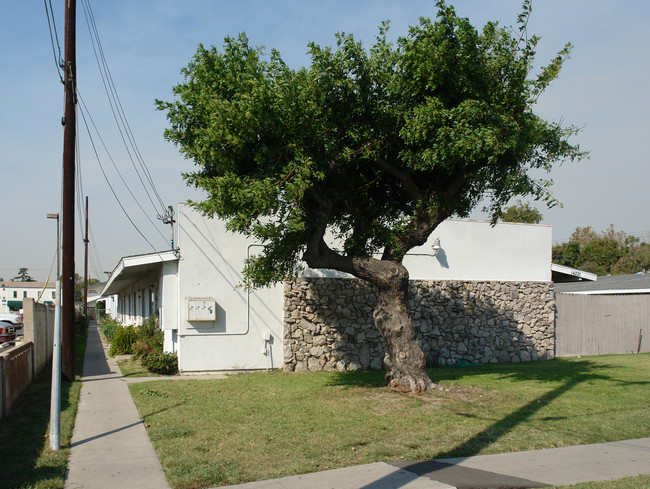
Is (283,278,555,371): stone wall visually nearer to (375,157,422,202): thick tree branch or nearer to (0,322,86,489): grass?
(375,157,422,202): thick tree branch

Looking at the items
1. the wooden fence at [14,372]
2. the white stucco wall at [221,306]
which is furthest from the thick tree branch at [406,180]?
the wooden fence at [14,372]

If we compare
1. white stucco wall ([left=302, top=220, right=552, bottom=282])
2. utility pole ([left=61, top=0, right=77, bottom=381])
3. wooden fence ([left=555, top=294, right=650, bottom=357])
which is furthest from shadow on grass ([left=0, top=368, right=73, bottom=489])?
wooden fence ([left=555, top=294, right=650, bottom=357])

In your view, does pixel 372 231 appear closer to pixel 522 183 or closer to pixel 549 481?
pixel 522 183

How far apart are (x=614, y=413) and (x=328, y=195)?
6.20m

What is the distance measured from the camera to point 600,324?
19.7 meters

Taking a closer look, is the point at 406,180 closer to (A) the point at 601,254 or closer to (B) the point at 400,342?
(B) the point at 400,342

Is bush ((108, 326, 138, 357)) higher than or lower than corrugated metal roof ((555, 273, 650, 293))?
lower

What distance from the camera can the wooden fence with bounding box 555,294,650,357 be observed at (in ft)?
62.2

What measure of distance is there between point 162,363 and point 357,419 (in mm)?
7152

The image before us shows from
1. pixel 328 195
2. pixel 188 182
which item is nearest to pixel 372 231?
pixel 328 195

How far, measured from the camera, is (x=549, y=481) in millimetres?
5887

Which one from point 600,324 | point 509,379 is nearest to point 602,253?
point 600,324

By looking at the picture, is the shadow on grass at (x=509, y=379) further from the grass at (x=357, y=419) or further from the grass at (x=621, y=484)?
the grass at (x=621, y=484)

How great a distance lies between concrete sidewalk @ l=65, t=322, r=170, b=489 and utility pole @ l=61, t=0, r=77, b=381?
1.44 m
